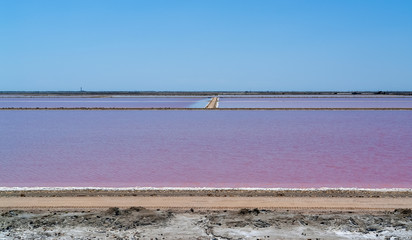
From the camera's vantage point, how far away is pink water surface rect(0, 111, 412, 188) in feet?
21.2

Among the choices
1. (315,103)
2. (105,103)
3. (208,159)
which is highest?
(315,103)

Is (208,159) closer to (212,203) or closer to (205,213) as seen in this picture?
(212,203)

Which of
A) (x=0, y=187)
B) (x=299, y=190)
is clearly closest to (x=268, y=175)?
(x=299, y=190)

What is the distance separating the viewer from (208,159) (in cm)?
821

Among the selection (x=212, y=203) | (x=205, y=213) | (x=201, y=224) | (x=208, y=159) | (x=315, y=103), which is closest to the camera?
(x=201, y=224)

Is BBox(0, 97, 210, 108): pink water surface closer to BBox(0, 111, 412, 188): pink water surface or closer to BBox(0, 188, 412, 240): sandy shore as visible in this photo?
BBox(0, 111, 412, 188): pink water surface

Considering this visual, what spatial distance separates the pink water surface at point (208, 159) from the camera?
254 inches

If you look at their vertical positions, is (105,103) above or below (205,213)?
below

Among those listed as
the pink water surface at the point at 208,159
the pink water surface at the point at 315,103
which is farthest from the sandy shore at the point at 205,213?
the pink water surface at the point at 315,103

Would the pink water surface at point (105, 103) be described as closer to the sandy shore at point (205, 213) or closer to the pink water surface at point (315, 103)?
the pink water surface at point (315, 103)

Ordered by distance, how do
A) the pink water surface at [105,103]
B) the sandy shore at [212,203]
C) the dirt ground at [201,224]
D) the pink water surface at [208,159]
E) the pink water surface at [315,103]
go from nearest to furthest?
the dirt ground at [201,224] < the sandy shore at [212,203] < the pink water surface at [208,159] < the pink water surface at [315,103] < the pink water surface at [105,103]

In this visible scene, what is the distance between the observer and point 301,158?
8297 millimetres

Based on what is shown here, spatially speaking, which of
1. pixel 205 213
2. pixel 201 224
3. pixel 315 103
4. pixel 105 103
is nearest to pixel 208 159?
pixel 205 213

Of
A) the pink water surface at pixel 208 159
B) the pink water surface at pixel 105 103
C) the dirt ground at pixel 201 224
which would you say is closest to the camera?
the dirt ground at pixel 201 224
